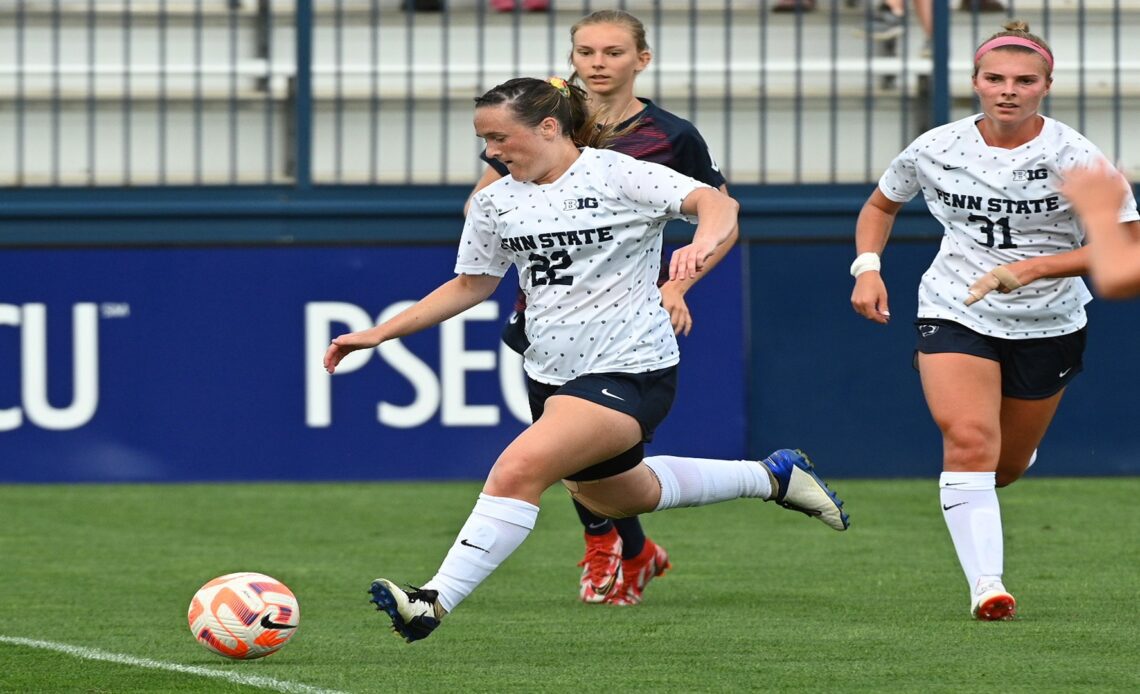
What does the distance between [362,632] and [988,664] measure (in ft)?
6.20

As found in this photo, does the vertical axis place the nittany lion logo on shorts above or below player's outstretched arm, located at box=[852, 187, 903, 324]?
above

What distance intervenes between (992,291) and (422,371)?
17.1ft

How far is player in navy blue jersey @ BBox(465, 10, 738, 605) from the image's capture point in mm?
6781

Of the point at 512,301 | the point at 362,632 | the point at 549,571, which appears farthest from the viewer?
the point at 512,301

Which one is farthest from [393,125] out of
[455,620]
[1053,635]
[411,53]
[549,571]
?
[1053,635]

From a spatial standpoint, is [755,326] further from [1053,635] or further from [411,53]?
[1053,635]

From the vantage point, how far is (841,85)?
12289 mm

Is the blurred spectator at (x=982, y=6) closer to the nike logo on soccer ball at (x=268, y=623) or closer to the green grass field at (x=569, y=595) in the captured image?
the green grass field at (x=569, y=595)

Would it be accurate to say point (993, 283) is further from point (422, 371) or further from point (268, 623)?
point (422, 371)

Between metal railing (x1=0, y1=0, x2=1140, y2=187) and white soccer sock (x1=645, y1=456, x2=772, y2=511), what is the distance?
5690 mm

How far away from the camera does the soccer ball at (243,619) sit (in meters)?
5.53

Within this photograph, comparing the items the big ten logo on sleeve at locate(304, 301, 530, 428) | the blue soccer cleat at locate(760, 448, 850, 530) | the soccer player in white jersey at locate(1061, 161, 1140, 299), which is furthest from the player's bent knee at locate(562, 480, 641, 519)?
the big ten logo on sleeve at locate(304, 301, 530, 428)

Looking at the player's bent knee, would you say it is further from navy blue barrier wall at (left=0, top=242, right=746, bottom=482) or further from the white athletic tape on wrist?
navy blue barrier wall at (left=0, top=242, right=746, bottom=482)

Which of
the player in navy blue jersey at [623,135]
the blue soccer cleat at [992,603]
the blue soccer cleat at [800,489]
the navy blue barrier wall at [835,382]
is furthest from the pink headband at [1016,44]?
the navy blue barrier wall at [835,382]
